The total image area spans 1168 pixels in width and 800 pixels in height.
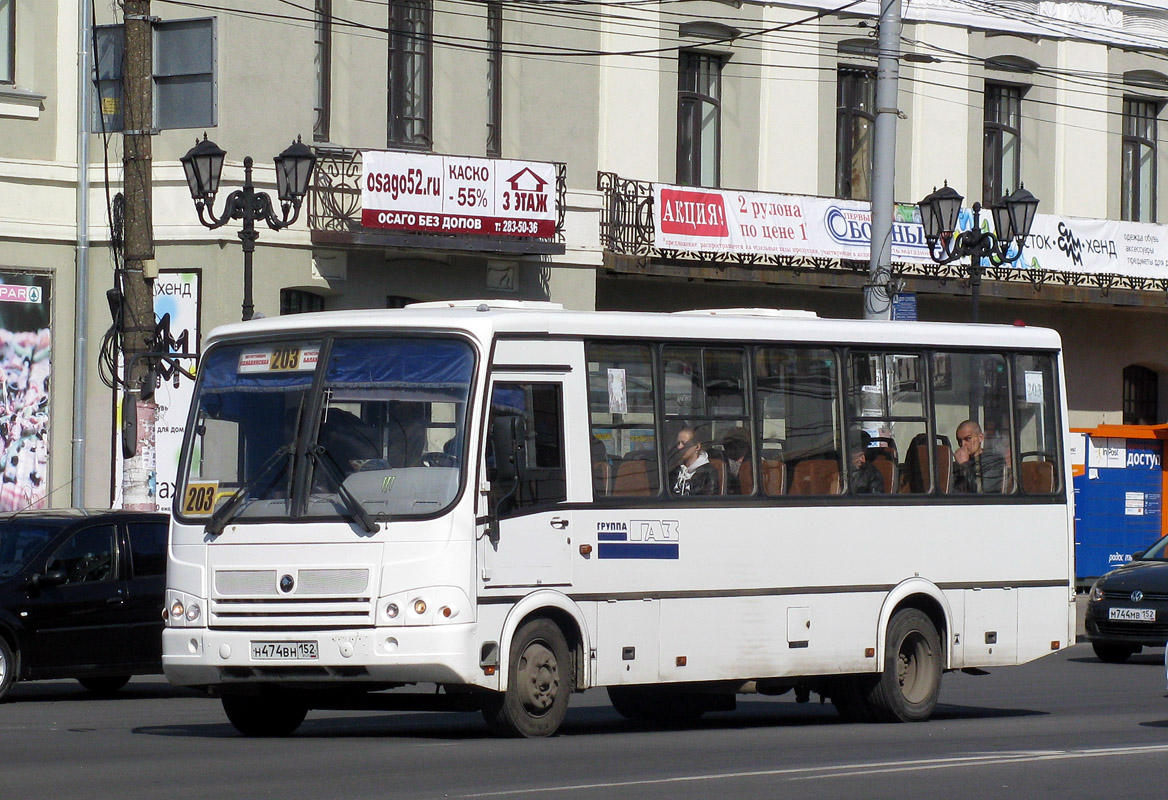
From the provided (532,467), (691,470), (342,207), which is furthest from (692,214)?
(532,467)

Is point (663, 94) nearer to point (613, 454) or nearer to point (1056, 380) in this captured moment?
point (1056, 380)

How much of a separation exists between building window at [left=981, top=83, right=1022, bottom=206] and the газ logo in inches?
270

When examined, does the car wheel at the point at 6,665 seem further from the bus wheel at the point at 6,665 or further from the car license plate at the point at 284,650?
the car license plate at the point at 284,650

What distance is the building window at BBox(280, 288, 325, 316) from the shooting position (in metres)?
28.0

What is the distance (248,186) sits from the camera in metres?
23.9

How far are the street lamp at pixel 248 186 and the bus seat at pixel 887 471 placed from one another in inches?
401

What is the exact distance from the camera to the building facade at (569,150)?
26984 mm

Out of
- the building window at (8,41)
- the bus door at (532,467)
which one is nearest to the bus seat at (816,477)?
the bus door at (532,467)

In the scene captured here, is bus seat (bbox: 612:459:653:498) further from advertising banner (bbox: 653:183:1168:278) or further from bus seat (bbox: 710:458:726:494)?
advertising banner (bbox: 653:183:1168:278)

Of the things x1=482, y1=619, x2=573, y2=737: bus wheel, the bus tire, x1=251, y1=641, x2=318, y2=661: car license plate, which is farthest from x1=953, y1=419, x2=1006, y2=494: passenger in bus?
x1=251, y1=641, x2=318, y2=661: car license plate

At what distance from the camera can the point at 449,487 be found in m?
12.5

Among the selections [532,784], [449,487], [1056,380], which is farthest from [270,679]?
[1056,380]

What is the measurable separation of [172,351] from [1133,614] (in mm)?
12753

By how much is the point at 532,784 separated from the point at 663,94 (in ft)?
72.1
